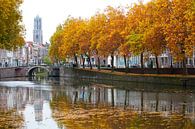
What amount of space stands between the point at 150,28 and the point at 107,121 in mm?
41925

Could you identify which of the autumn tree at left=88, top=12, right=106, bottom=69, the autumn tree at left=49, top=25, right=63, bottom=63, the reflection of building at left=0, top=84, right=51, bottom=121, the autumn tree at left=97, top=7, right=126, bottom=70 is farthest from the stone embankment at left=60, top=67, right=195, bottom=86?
the reflection of building at left=0, top=84, right=51, bottom=121

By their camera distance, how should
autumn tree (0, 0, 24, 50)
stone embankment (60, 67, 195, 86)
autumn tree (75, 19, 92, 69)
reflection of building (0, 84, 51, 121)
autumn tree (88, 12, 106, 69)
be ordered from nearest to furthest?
reflection of building (0, 84, 51, 121)
autumn tree (0, 0, 24, 50)
stone embankment (60, 67, 195, 86)
autumn tree (88, 12, 106, 69)
autumn tree (75, 19, 92, 69)

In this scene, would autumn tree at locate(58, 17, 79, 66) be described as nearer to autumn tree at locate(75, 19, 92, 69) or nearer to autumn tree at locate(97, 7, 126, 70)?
autumn tree at locate(75, 19, 92, 69)

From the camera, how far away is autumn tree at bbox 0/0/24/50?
183ft

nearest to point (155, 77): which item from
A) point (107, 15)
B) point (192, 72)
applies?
point (192, 72)

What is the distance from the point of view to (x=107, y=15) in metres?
89.9

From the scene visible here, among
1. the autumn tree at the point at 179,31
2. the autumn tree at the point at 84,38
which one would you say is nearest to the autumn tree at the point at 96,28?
the autumn tree at the point at 84,38

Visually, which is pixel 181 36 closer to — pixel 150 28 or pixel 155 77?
pixel 150 28

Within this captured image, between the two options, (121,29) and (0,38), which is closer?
(0,38)

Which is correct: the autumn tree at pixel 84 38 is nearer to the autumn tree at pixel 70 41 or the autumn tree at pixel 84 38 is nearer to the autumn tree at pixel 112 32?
the autumn tree at pixel 70 41

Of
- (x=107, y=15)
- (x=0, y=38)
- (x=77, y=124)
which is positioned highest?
(x=107, y=15)

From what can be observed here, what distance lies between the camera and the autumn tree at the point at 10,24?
5572cm

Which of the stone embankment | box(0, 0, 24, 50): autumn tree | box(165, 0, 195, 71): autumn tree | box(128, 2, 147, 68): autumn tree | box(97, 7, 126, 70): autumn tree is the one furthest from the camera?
box(97, 7, 126, 70): autumn tree

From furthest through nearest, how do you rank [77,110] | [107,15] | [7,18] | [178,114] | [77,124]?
[107,15] → [7,18] → [77,110] → [178,114] → [77,124]
